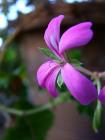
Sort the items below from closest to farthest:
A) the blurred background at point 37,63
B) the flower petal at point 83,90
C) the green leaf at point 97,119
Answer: the flower petal at point 83,90, the green leaf at point 97,119, the blurred background at point 37,63

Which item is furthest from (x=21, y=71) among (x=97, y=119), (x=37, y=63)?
(x=97, y=119)

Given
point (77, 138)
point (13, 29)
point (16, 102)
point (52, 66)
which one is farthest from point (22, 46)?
point (52, 66)

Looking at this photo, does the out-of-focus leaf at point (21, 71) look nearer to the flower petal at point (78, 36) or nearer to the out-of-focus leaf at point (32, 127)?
the out-of-focus leaf at point (32, 127)

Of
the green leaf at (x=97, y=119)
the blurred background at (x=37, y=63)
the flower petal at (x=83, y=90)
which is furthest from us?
the blurred background at (x=37, y=63)

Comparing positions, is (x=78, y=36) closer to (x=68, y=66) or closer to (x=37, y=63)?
(x=68, y=66)

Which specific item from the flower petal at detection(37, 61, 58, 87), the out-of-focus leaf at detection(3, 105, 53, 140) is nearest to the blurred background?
the out-of-focus leaf at detection(3, 105, 53, 140)

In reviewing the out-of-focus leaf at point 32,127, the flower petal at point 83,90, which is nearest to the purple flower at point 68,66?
the flower petal at point 83,90

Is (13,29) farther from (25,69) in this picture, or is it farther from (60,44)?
(60,44)

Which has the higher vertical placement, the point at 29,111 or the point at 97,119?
the point at 97,119
